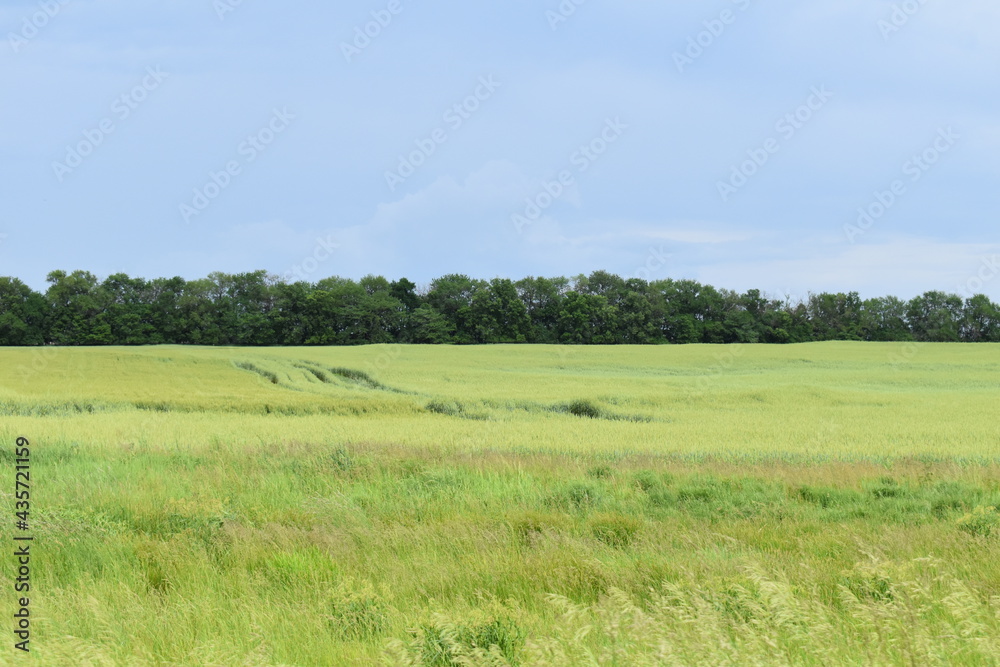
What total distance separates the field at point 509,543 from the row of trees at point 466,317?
8200 cm

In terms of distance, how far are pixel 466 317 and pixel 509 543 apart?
98836 millimetres

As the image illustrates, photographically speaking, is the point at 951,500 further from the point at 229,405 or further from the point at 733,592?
the point at 229,405

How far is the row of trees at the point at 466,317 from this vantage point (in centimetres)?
10244

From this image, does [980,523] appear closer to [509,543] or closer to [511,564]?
[509,543]

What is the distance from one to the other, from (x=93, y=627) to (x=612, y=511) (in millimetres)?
6051

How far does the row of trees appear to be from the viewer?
10244 cm

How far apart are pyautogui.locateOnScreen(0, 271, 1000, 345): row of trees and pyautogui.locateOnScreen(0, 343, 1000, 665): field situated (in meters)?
82.0

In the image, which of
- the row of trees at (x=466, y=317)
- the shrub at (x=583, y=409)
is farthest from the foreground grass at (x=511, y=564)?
the row of trees at (x=466, y=317)

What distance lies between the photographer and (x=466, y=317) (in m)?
106

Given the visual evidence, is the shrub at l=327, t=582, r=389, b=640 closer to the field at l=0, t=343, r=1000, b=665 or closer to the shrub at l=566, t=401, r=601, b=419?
the field at l=0, t=343, r=1000, b=665

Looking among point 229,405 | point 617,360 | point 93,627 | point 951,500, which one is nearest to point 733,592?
point 93,627

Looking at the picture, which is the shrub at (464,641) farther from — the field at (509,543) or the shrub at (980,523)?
the shrub at (980,523)

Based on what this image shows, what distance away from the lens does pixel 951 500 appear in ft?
34.2

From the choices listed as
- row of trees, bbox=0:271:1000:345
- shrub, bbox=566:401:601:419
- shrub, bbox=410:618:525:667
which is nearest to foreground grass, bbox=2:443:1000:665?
shrub, bbox=410:618:525:667
